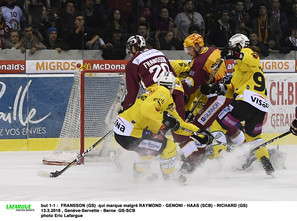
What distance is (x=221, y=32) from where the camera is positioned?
1099 centimetres

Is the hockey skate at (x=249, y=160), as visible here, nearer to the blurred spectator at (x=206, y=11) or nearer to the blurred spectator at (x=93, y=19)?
the blurred spectator at (x=93, y=19)

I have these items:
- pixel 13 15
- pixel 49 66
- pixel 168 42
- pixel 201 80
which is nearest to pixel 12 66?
pixel 49 66

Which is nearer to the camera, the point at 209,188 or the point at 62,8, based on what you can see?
the point at 209,188

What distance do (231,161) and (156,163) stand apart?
89 centimetres

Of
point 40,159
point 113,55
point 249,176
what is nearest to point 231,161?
point 249,176

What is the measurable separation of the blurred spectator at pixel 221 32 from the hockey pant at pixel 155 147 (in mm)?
4667

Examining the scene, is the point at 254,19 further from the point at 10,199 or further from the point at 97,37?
the point at 10,199

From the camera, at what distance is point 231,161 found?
25.9ft

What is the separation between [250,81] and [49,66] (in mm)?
3321

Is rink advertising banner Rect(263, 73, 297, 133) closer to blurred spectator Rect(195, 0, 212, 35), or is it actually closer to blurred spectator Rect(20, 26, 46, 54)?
blurred spectator Rect(195, 0, 212, 35)

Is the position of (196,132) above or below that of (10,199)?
above

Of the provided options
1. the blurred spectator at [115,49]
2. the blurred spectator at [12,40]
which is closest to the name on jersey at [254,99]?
the blurred spectator at [115,49]

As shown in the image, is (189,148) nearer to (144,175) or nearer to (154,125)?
(144,175)
